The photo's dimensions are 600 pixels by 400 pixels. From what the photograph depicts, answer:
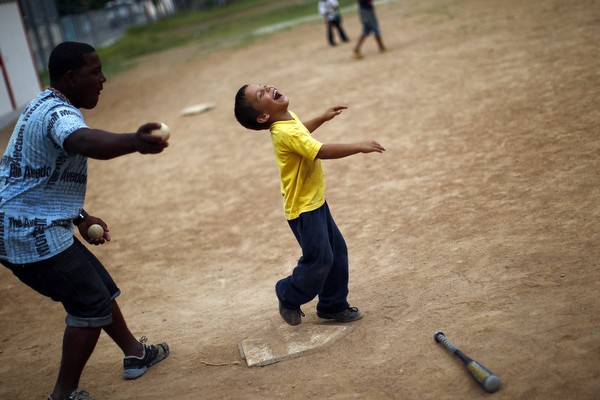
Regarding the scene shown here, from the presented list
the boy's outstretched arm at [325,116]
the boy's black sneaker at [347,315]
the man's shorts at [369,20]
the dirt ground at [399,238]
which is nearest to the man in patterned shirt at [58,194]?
the dirt ground at [399,238]

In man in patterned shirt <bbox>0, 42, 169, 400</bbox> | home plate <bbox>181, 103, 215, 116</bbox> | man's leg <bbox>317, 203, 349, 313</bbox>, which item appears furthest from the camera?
home plate <bbox>181, 103, 215, 116</bbox>

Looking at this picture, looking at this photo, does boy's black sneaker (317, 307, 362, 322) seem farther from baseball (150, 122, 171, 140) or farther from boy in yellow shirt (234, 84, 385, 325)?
baseball (150, 122, 171, 140)

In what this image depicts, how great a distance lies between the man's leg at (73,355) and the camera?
3311 mm

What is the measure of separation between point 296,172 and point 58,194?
127cm

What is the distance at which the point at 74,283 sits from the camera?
10.5ft

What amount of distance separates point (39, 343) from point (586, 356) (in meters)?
3.78

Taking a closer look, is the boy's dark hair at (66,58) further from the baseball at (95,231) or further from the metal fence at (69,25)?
the metal fence at (69,25)

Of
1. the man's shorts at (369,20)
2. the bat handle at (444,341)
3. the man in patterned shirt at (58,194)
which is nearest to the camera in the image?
the man in patterned shirt at (58,194)

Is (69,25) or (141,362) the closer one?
(141,362)

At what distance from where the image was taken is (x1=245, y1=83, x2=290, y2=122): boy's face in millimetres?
3449

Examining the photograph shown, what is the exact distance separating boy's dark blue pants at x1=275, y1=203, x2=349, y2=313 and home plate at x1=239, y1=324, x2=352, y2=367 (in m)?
0.17

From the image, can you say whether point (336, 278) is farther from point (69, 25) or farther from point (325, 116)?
point (69, 25)

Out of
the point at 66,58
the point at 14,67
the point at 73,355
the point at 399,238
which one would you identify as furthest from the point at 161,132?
the point at 14,67

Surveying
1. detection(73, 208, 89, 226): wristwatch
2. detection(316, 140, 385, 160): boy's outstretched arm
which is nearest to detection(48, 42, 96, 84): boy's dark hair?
detection(73, 208, 89, 226): wristwatch
